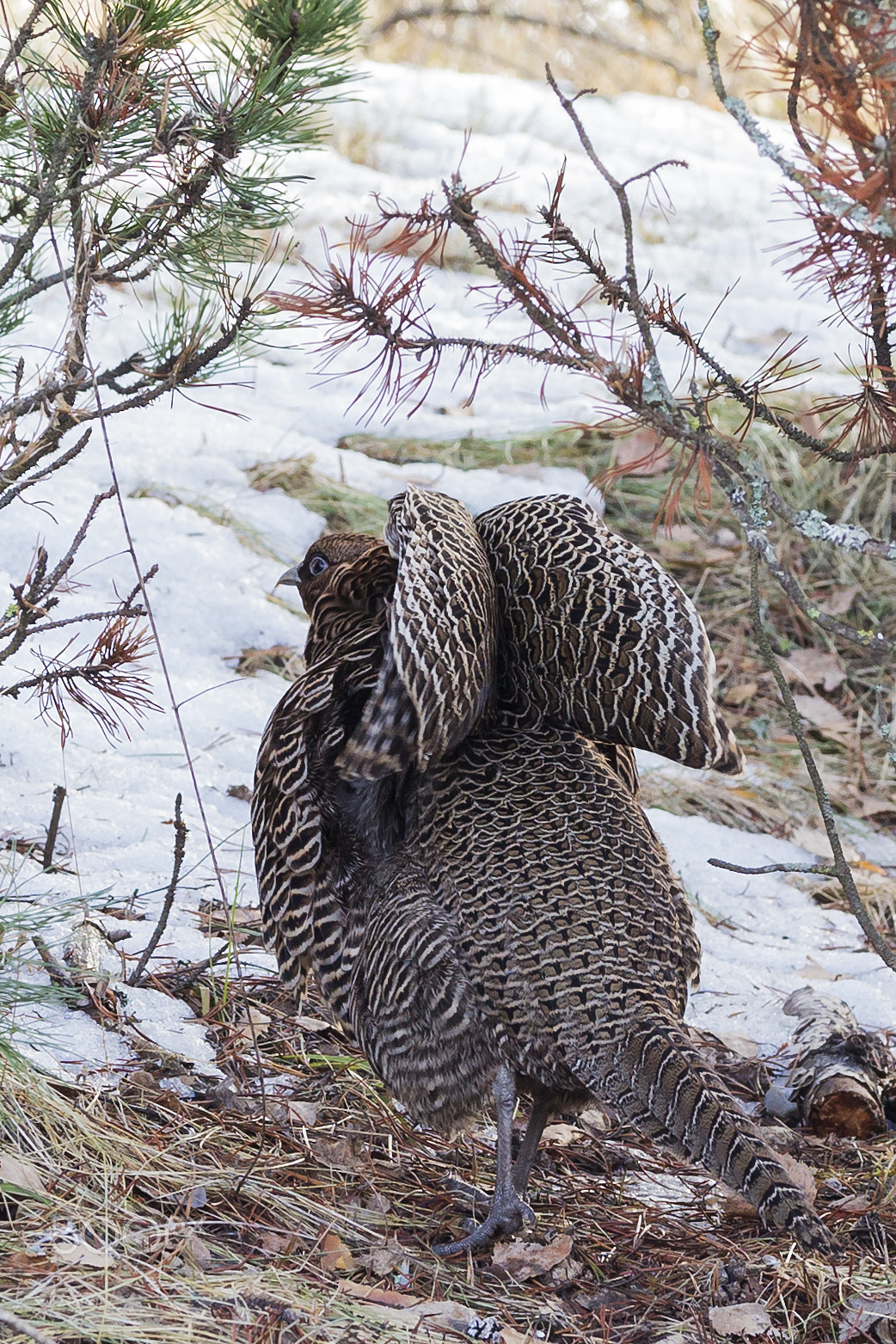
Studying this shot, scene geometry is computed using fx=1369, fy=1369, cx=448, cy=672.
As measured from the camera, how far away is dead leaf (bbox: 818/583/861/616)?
605 cm

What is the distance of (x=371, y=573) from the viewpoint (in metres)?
3.30

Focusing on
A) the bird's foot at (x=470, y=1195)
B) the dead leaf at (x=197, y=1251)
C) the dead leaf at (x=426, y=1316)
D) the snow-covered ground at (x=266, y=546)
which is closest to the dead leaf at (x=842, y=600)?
the snow-covered ground at (x=266, y=546)

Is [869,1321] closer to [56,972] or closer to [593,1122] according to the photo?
[593,1122]

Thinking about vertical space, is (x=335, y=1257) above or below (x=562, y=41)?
below

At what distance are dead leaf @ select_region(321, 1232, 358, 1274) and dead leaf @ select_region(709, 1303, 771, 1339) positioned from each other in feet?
2.16

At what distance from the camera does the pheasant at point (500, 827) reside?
2646mm

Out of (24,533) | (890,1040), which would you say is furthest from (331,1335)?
(24,533)

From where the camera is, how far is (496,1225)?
2.73m

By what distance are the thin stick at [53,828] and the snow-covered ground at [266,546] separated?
0.19 ft

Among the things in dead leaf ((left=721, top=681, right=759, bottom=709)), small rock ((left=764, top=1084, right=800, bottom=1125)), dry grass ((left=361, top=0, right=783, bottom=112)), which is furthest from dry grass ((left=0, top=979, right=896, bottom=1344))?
dry grass ((left=361, top=0, right=783, bottom=112))

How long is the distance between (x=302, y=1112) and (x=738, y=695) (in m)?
3.29

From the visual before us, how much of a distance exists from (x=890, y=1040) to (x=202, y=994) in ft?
6.13

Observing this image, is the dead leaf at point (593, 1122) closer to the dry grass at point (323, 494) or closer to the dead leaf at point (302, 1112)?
the dead leaf at point (302, 1112)

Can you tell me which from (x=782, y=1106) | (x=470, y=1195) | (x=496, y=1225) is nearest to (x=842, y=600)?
(x=782, y=1106)
